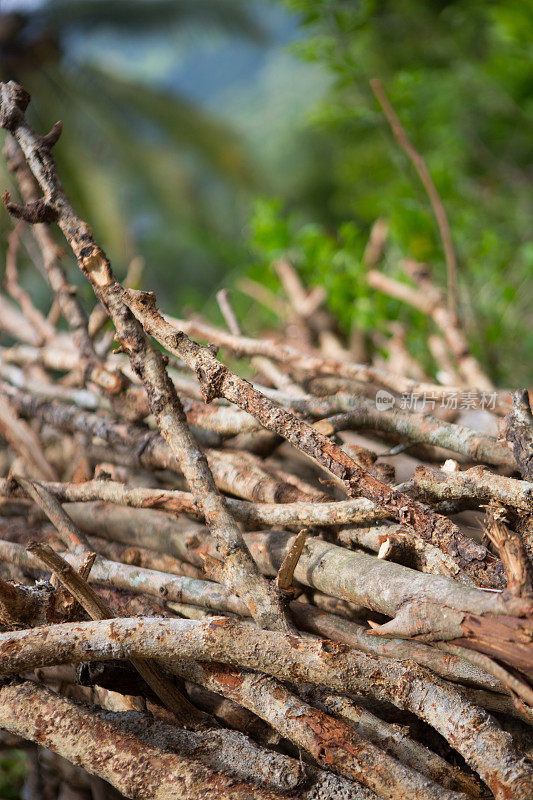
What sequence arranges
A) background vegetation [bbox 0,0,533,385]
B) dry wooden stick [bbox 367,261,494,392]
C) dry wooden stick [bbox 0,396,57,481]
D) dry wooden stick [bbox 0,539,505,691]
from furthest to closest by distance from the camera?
background vegetation [bbox 0,0,533,385]
dry wooden stick [bbox 367,261,494,392]
dry wooden stick [bbox 0,396,57,481]
dry wooden stick [bbox 0,539,505,691]

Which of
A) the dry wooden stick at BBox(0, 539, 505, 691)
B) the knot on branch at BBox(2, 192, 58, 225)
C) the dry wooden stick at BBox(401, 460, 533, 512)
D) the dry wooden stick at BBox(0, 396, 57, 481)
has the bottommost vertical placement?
the dry wooden stick at BBox(0, 539, 505, 691)

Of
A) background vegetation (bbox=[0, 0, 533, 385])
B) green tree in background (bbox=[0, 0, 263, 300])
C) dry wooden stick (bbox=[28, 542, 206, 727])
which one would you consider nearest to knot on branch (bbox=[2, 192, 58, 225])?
dry wooden stick (bbox=[28, 542, 206, 727])

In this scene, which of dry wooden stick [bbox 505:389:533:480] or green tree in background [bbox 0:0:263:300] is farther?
green tree in background [bbox 0:0:263:300]

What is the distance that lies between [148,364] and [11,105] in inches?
19.5

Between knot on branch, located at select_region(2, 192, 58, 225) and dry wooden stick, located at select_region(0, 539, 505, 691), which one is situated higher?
knot on branch, located at select_region(2, 192, 58, 225)

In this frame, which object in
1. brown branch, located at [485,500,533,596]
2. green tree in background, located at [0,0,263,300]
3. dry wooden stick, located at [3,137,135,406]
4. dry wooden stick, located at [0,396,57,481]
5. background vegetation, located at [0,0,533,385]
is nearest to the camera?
brown branch, located at [485,500,533,596]

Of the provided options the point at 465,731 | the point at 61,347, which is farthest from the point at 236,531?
the point at 61,347

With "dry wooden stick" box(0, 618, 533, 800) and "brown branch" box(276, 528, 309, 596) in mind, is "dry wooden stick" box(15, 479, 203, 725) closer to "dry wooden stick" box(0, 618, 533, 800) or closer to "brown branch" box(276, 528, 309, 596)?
"dry wooden stick" box(0, 618, 533, 800)

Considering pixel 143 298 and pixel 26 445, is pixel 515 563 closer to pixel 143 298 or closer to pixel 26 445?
pixel 143 298

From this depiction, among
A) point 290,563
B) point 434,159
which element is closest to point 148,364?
point 290,563

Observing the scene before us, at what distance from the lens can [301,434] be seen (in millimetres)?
854

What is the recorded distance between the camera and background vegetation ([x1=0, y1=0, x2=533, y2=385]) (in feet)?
9.59

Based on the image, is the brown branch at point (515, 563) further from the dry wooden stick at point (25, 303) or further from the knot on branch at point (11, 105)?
the dry wooden stick at point (25, 303)

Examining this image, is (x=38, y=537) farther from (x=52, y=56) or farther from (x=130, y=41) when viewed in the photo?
(x=130, y=41)
